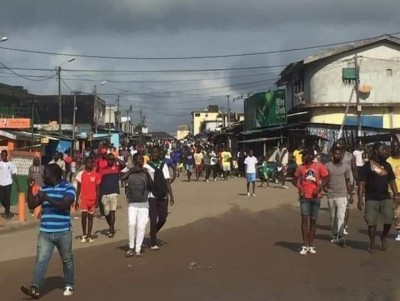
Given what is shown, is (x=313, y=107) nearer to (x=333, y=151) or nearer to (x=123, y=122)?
(x=333, y=151)

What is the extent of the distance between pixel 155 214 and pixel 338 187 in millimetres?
3139

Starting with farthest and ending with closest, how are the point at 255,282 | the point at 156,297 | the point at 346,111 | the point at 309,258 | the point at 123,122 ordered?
the point at 123,122 < the point at 346,111 < the point at 309,258 < the point at 255,282 < the point at 156,297

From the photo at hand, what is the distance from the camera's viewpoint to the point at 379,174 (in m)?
10.6

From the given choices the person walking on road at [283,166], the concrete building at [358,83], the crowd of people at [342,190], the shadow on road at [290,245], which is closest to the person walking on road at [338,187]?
the crowd of people at [342,190]

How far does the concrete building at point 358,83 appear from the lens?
39938mm

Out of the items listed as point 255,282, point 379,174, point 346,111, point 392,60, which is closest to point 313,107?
point 346,111

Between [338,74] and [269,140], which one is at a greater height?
[338,74]

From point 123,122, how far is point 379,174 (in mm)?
107485

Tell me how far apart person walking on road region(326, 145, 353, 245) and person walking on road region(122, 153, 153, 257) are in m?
3.10

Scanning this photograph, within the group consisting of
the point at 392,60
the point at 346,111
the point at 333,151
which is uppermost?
the point at 392,60

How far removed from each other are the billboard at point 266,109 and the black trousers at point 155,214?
2980 centimetres

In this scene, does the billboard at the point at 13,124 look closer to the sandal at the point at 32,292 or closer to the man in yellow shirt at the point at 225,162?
the man in yellow shirt at the point at 225,162

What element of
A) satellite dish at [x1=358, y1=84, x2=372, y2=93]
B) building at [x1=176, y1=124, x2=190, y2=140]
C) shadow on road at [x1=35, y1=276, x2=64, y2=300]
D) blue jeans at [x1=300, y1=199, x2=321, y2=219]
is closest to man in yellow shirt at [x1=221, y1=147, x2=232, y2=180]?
satellite dish at [x1=358, y1=84, x2=372, y2=93]

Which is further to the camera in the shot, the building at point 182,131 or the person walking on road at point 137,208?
the building at point 182,131
